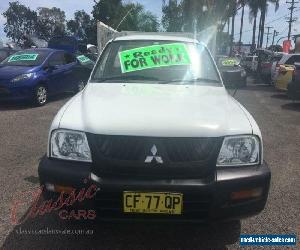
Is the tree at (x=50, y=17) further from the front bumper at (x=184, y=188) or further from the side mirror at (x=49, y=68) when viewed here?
the front bumper at (x=184, y=188)

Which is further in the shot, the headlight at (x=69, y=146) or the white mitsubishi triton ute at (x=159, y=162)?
the headlight at (x=69, y=146)

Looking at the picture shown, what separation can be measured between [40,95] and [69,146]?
7.46 m

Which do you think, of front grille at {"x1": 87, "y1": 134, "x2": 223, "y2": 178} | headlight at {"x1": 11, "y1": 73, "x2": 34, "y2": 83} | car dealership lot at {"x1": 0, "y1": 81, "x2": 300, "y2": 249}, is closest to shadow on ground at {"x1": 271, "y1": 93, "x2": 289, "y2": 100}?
car dealership lot at {"x1": 0, "y1": 81, "x2": 300, "y2": 249}

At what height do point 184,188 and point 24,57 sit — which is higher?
point 24,57

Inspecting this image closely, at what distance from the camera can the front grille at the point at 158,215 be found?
273 centimetres

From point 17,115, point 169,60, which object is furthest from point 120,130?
point 17,115

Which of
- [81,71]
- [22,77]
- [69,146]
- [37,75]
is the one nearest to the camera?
[69,146]

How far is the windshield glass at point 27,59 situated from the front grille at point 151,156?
8.01m

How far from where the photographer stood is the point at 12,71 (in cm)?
966

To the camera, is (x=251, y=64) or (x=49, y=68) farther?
(x=251, y=64)

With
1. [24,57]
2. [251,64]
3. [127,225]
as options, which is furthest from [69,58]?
[251,64]

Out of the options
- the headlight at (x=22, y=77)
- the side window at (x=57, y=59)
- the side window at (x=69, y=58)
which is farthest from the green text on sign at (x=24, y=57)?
the side window at (x=69, y=58)

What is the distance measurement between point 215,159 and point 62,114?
1.30 meters

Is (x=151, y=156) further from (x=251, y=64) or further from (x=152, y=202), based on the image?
(x=251, y=64)
